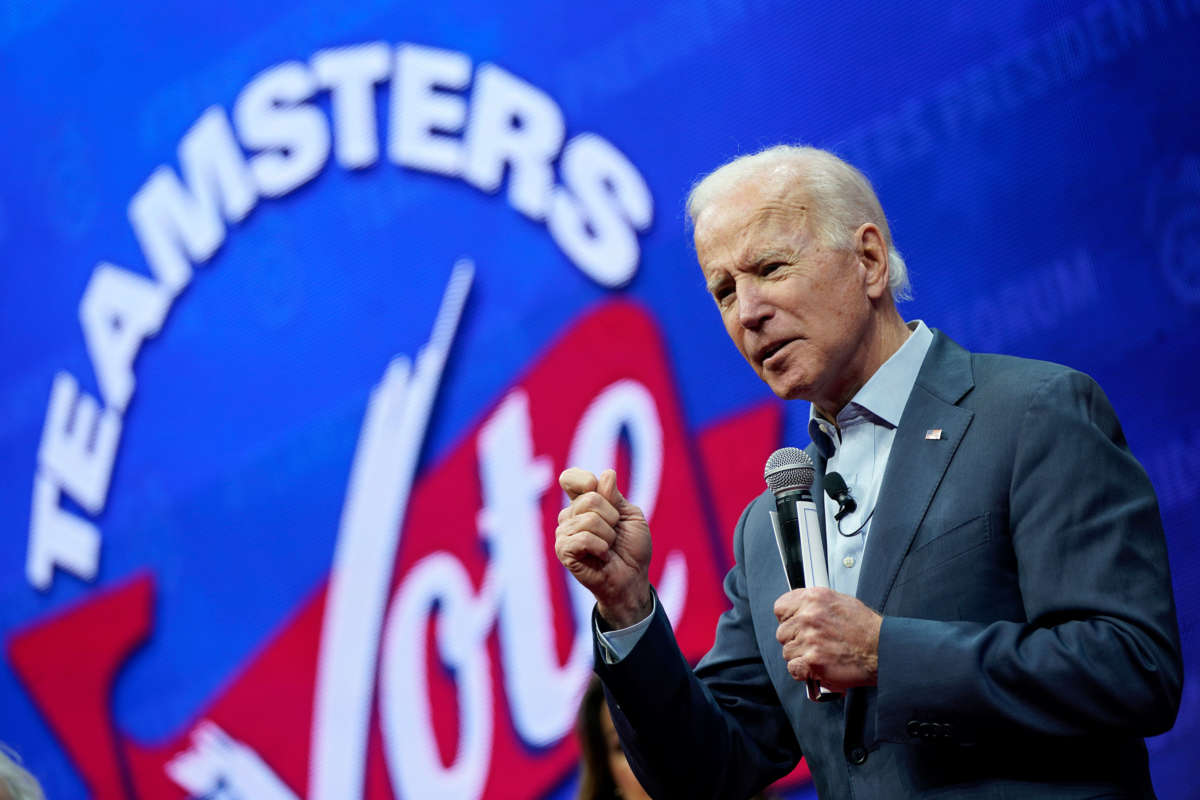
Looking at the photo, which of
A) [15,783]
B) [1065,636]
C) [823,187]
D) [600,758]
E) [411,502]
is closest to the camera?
[1065,636]

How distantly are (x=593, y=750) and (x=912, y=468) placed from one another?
1.80 meters

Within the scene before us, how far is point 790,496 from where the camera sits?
1433 millimetres

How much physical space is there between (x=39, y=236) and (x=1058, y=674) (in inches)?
146

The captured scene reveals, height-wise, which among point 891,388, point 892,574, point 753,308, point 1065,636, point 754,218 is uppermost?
point 754,218

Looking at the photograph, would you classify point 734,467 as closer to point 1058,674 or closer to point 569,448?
point 569,448

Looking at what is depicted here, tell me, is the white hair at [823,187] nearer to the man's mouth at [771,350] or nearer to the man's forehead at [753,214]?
the man's forehead at [753,214]

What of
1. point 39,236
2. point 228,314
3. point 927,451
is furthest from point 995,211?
point 39,236

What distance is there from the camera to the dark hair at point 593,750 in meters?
2.94

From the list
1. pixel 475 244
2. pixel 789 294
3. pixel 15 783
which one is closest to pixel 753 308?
pixel 789 294

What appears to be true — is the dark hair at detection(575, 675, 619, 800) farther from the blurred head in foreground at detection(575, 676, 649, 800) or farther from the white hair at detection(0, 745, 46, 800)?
the white hair at detection(0, 745, 46, 800)

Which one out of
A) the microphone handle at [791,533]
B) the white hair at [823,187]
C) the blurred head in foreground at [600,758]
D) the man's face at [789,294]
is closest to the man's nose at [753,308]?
the man's face at [789,294]

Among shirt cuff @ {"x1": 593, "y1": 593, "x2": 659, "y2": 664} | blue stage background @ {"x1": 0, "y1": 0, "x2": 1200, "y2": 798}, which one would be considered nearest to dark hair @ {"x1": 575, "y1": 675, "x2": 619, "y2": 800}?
blue stage background @ {"x1": 0, "y1": 0, "x2": 1200, "y2": 798}

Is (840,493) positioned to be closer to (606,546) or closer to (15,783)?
(606,546)

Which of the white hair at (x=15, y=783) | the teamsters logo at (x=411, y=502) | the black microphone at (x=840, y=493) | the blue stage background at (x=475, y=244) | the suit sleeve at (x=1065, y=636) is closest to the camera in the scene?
the suit sleeve at (x=1065, y=636)
